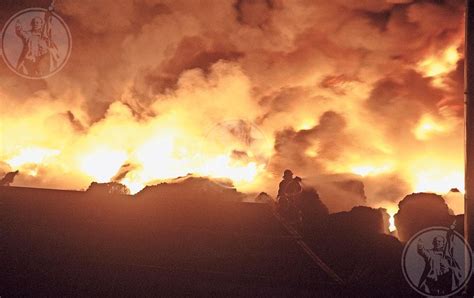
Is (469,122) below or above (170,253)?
above

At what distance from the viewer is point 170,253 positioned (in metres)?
8.72

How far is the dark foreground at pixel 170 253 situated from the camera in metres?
7.47

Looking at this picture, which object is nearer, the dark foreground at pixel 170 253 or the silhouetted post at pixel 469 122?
the silhouetted post at pixel 469 122

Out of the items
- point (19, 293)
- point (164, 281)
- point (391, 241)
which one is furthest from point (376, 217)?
point (19, 293)

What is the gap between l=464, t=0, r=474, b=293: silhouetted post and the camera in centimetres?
382

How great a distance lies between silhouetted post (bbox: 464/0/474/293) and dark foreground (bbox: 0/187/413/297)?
4221mm

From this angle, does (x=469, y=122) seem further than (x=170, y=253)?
No

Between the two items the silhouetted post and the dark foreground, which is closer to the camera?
the silhouetted post

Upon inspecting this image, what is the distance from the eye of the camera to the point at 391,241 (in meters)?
12.2

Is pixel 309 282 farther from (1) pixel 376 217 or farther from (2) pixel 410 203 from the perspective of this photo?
(2) pixel 410 203

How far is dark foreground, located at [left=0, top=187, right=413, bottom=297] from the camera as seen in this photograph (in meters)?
7.47

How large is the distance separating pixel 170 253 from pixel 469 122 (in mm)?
6948

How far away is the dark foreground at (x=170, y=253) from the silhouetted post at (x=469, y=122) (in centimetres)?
422

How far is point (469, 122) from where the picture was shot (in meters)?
3.84
